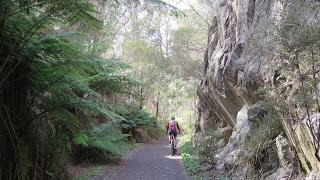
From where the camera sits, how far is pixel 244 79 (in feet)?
39.2

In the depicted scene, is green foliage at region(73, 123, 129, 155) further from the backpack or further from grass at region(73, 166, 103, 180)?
the backpack

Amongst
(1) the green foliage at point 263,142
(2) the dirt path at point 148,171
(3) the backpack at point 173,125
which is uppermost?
(3) the backpack at point 173,125

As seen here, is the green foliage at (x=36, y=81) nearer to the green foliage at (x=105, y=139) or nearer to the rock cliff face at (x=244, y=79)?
the rock cliff face at (x=244, y=79)

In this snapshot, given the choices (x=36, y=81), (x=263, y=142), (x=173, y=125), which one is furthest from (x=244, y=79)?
(x=173, y=125)

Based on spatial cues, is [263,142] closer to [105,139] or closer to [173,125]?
[105,139]

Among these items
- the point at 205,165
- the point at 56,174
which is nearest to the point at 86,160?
the point at 205,165

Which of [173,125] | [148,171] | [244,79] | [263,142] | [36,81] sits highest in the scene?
[244,79]

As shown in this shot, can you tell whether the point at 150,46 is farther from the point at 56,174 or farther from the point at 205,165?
the point at 56,174

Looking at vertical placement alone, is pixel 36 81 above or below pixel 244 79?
below

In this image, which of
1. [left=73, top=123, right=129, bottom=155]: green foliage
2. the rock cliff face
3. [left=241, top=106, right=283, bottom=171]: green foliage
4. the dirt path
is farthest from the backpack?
[left=241, top=106, right=283, bottom=171]: green foliage

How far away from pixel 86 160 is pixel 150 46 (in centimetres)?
2051

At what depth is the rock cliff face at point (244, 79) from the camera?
7.71 metres

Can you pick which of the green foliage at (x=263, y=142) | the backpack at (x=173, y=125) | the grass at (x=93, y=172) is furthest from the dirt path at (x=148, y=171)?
the green foliage at (x=263, y=142)

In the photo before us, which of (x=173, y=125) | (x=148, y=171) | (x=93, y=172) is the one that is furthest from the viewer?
(x=173, y=125)
